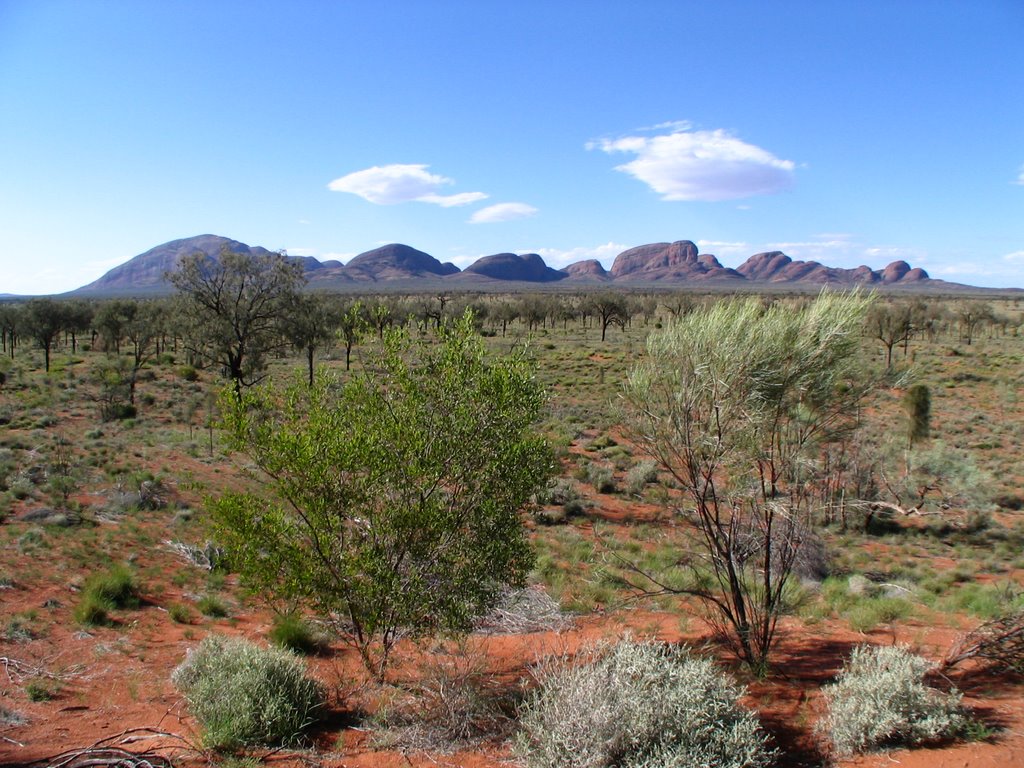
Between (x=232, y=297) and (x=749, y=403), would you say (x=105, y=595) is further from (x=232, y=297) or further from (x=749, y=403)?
(x=232, y=297)

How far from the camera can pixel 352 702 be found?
767 centimetres

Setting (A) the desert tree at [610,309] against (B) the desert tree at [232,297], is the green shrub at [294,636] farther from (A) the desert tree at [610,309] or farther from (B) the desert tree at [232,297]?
(A) the desert tree at [610,309]

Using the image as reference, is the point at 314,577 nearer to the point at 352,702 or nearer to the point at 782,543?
the point at 352,702

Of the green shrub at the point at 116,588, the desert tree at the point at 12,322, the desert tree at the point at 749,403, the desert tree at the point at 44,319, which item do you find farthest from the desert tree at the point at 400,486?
the desert tree at the point at 12,322

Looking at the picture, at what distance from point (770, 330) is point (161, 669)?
345 inches

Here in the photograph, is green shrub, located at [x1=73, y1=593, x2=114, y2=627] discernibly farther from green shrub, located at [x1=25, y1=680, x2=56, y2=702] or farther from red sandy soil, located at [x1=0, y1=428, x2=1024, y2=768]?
green shrub, located at [x1=25, y1=680, x2=56, y2=702]

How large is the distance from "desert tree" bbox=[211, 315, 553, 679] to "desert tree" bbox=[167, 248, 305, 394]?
18506 millimetres

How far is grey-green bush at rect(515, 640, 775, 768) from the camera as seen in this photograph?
555 cm

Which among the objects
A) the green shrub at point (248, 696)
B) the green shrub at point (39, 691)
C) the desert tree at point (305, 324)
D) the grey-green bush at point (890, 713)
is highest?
the desert tree at point (305, 324)

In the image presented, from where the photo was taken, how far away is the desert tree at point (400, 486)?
7.05m

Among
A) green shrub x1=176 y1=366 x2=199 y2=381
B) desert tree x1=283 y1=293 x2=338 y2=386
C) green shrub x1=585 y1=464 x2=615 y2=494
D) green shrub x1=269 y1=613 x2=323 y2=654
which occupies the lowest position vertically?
green shrub x1=585 y1=464 x2=615 y2=494

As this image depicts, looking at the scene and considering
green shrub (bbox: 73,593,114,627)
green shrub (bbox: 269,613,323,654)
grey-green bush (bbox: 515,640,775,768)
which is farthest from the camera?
green shrub (bbox: 73,593,114,627)

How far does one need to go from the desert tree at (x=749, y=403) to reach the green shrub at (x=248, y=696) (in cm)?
410

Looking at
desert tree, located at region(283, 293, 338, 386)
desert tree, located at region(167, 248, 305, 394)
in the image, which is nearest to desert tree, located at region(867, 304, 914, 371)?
desert tree, located at region(283, 293, 338, 386)
